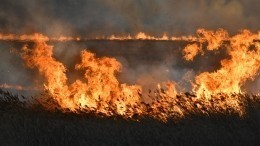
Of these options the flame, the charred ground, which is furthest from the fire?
the charred ground

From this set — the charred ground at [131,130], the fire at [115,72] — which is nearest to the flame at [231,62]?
the fire at [115,72]

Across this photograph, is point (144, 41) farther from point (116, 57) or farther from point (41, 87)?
point (41, 87)

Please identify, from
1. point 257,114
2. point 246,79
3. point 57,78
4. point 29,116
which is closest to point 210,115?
point 257,114

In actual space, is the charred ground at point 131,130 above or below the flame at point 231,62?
below

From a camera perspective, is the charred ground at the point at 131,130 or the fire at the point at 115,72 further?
the fire at the point at 115,72

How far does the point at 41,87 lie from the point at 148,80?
4.29 m

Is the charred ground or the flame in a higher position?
the flame

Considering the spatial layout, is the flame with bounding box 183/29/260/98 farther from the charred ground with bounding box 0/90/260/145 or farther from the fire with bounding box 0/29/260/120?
the charred ground with bounding box 0/90/260/145

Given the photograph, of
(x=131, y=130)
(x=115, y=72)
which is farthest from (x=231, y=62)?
(x=131, y=130)

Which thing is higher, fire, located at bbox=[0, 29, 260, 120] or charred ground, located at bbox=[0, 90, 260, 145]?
fire, located at bbox=[0, 29, 260, 120]

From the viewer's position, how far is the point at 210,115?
37.0 feet

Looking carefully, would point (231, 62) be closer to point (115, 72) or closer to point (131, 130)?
point (115, 72)

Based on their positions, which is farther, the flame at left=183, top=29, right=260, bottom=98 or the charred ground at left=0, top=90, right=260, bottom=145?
the flame at left=183, top=29, right=260, bottom=98

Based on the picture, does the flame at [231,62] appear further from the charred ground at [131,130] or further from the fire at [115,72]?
the charred ground at [131,130]
